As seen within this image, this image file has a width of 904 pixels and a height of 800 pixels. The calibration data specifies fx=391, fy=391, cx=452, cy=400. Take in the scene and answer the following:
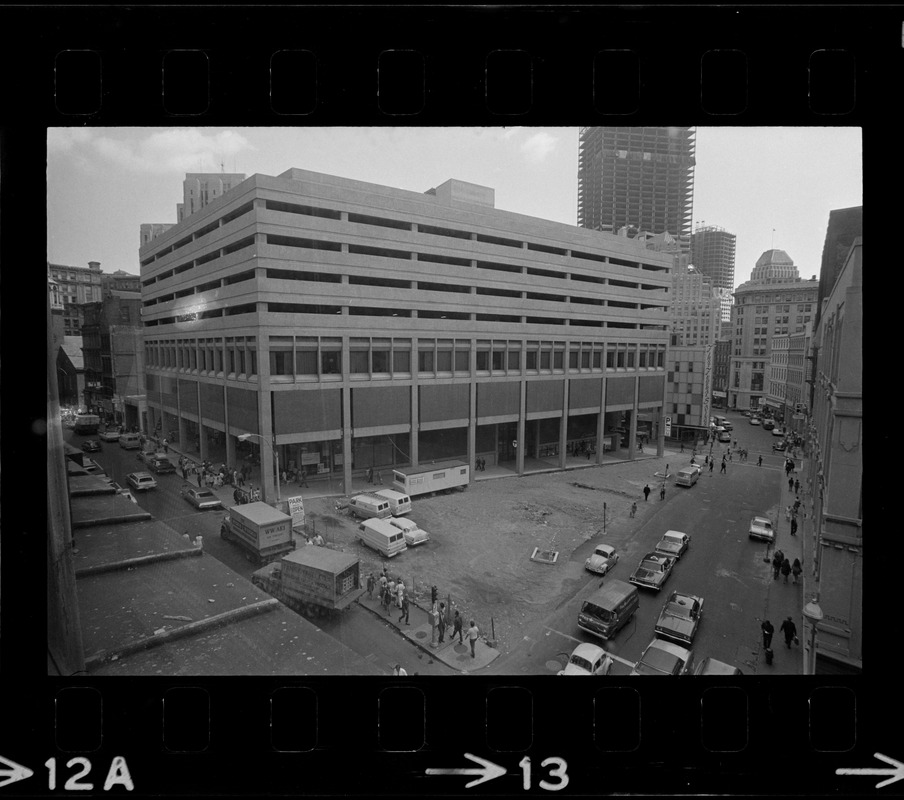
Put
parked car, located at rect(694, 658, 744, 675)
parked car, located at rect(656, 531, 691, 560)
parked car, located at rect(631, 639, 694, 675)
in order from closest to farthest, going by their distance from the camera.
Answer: parked car, located at rect(631, 639, 694, 675)
parked car, located at rect(694, 658, 744, 675)
parked car, located at rect(656, 531, 691, 560)

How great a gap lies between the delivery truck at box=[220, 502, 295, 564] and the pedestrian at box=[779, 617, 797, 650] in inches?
299

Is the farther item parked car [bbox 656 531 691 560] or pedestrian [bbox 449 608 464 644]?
parked car [bbox 656 531 691 560]

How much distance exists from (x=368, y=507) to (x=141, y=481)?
3.52 metres

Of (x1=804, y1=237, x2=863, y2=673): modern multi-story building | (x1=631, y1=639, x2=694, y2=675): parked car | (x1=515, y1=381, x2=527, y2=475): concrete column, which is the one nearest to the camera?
(x1=804, y1=237, x2=863, y2=673): modern multi-story building

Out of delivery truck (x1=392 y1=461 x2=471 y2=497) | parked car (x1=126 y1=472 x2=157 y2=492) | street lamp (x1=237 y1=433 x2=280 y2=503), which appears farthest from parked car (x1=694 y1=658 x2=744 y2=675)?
parked car (x1=126 y1=472 x2=157 y2=492)

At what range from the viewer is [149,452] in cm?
616

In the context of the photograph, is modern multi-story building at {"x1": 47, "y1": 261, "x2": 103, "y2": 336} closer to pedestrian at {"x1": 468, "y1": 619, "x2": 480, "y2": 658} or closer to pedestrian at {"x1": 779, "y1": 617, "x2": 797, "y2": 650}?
pedestrian at {"x1": 468, "y1": 619, "x2": 480, "y2": 658}
